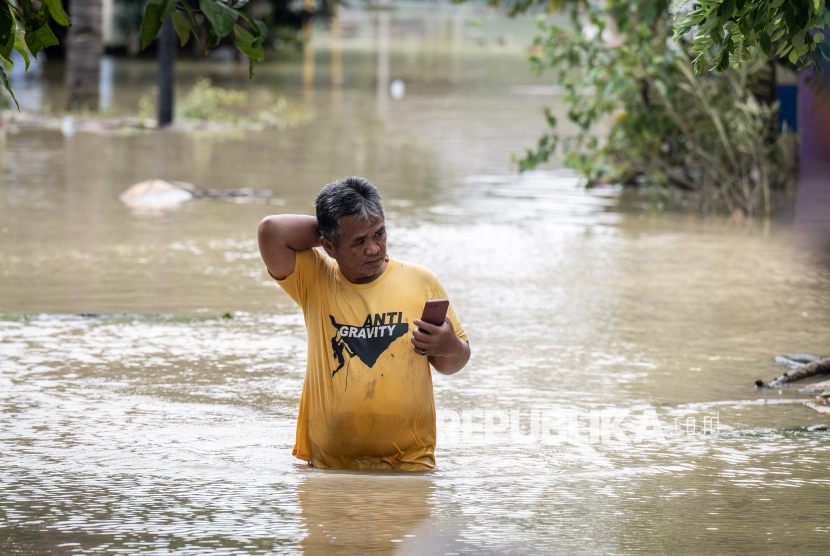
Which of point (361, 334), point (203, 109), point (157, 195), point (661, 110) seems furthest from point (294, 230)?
point (203, 109)

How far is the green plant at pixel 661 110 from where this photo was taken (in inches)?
400

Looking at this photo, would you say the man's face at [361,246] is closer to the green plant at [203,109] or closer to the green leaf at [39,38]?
the green leaf at [39,38]

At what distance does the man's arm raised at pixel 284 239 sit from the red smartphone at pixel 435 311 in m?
0.50

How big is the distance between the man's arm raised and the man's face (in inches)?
6.0

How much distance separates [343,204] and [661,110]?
8.05 metres

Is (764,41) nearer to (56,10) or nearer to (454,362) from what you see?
(454,362)

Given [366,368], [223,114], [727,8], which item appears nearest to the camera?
[727,8]

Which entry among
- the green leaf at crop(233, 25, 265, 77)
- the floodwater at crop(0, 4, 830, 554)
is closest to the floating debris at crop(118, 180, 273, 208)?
the floodwater at crop(0, 4, 830, 554)

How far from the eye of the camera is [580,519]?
3.33 m

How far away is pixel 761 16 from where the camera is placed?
3.32 meters

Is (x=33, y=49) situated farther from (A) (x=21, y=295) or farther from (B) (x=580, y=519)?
(A) (x=21, y=295)

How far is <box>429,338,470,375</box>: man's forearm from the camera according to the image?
144 inches

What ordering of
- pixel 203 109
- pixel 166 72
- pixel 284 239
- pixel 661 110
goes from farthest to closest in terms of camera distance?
pixel 203 109, pixel 166 72, pixel 661 110, pixel 284 239

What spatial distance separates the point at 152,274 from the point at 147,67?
2353 centimetres
